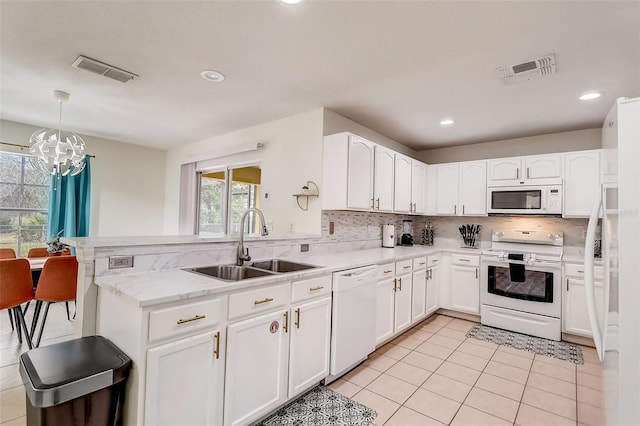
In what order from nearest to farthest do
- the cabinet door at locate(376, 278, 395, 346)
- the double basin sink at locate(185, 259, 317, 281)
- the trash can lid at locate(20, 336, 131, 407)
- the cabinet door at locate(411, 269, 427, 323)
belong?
the trash can lid at locate(20, 336, 131, 407) < the double basin sink at locate(185, 259, 317, 281) < the cabinet door at locate(376, 278, 395, 346) < the cabinet door at locate(411, 269, 427, 323)

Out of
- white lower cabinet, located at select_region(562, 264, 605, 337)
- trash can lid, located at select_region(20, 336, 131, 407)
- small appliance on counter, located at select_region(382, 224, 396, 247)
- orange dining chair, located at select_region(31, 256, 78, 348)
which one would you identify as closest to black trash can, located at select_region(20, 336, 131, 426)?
trash can lid, located at select_region(20, 336, 131, 407)

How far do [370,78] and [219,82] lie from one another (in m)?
1.36

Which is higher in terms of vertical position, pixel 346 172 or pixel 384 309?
pixel 346 172

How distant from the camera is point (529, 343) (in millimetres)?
3299

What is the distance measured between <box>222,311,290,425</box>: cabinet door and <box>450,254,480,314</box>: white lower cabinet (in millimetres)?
2881

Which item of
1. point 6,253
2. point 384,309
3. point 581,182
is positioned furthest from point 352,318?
point 6,253

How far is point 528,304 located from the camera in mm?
3504

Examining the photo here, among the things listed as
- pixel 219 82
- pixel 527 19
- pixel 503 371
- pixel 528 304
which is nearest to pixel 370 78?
pixel 527 19

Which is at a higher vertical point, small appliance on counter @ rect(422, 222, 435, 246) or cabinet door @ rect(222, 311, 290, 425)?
small appliance on counter @ rect(422, 222, 435, 246)

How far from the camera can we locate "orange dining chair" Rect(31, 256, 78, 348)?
279 cm

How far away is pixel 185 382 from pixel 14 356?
7.83ft

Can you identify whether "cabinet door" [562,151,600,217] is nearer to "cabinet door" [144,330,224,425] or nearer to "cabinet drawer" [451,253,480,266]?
"cabinet drawer" [451,253,480,266]

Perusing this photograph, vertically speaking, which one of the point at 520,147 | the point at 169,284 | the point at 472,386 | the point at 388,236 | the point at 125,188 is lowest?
the point at 472,386

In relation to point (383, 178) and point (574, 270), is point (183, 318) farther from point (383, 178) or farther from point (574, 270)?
point (574, 270)
